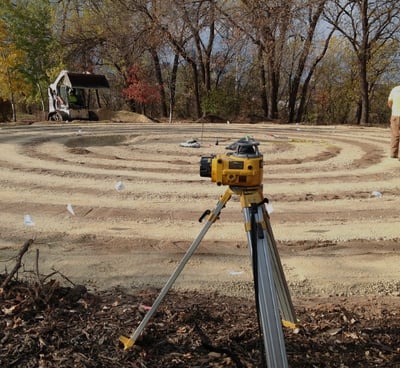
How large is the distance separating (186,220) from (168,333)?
3210mm

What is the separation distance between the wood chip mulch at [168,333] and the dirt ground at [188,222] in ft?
1.68

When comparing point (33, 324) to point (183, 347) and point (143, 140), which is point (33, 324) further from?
point (143, 140)

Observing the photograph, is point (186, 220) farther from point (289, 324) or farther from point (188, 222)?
point (289, 324)

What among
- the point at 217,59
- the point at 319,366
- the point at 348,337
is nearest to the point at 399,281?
the point at 348,337

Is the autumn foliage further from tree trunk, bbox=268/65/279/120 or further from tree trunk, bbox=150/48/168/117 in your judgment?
tree trunk, bbox=268/65/279/120

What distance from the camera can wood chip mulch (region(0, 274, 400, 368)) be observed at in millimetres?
2449

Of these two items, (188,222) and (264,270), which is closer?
(264,270)

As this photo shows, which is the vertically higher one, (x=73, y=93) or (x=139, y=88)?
(x=139, y=88)

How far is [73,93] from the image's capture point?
2434 centimetres

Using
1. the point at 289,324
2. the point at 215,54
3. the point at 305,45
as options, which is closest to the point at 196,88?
the point at 215,54

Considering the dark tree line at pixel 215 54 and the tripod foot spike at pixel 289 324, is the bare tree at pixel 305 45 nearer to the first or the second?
the dark tree line at pixel 215 54

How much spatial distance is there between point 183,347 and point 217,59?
28.7 meters

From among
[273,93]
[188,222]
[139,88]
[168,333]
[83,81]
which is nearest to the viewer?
[168,333]

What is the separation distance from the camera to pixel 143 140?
14.9m
